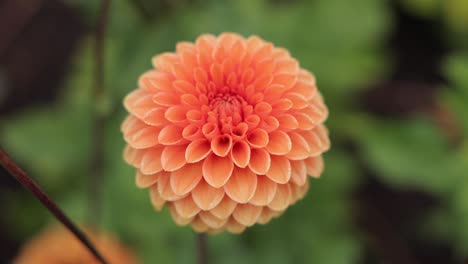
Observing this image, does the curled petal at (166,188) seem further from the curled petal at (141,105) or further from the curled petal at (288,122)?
the curled petal at (288,122)

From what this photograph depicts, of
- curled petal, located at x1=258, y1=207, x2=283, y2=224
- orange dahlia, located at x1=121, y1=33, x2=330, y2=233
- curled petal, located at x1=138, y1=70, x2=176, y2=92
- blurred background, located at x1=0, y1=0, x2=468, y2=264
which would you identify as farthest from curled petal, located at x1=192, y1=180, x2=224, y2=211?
blurred background, located at x1=0, y1=0, x2=468, y2=264

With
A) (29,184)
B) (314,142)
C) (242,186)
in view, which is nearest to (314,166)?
(314,142)

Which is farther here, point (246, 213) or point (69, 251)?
point (69, 251)

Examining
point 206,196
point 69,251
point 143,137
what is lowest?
point 69,251

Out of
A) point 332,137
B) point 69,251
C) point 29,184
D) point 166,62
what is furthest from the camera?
point 332,137

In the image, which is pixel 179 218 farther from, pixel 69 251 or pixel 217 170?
pixel 69 251
